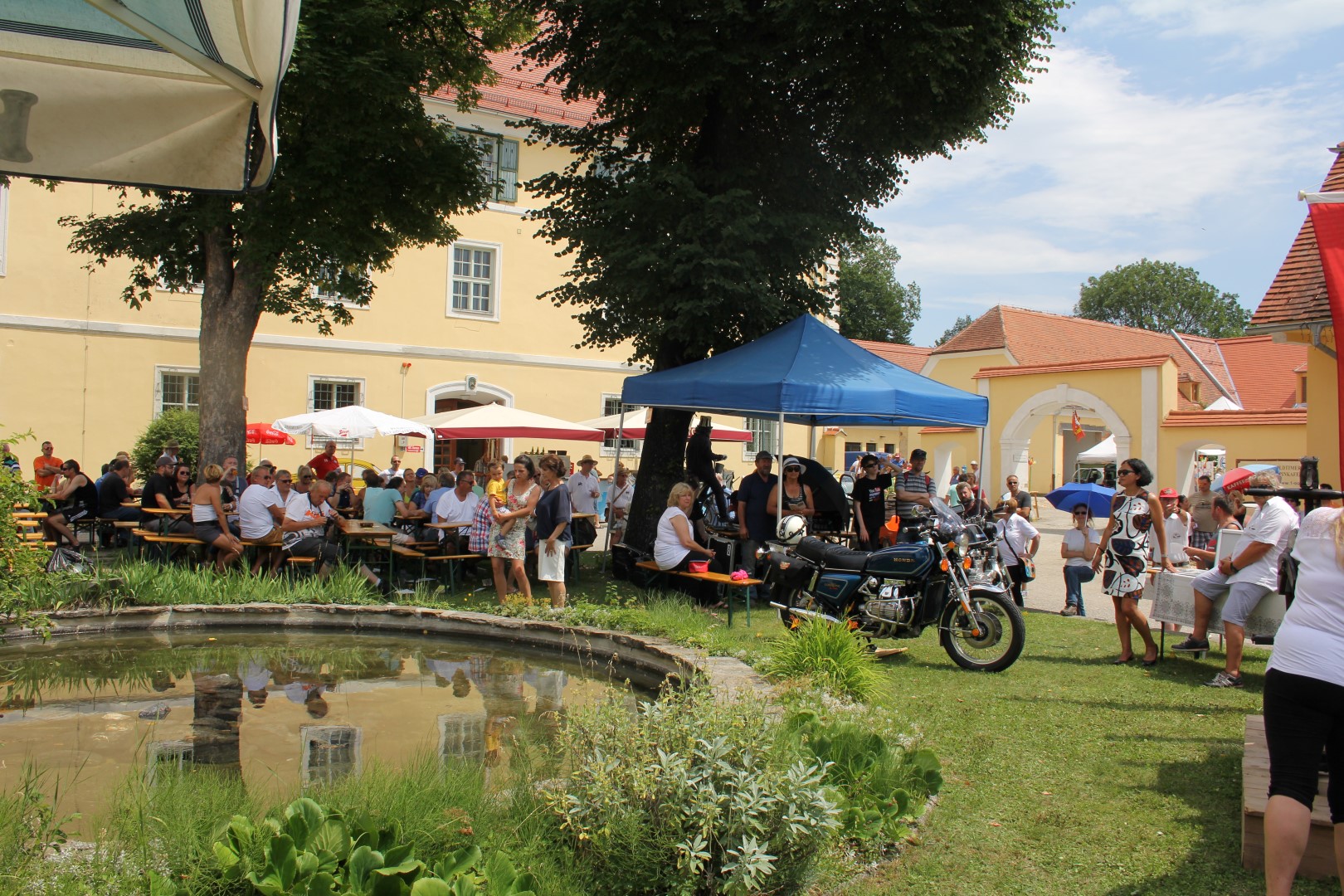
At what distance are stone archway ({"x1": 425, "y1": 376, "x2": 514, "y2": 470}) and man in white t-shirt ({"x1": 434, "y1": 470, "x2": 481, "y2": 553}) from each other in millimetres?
14745

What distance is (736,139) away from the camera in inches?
532

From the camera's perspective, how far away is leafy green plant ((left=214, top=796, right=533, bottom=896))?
317cm

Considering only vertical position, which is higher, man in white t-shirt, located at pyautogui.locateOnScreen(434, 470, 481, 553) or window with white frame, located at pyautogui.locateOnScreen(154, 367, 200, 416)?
window with white frame, located at pyautogui.locateOnScreen(154, 367, 200, 416)

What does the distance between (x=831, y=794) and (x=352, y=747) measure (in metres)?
2.87

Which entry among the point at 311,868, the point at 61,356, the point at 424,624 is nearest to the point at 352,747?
the point at 311,868

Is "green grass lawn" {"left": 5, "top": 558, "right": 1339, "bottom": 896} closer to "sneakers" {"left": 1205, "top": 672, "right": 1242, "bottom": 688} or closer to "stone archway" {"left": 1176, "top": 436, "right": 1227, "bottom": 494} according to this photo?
"sneakers" {"left": 1205, "top": 672, "right": 1242, "bottom": 688}

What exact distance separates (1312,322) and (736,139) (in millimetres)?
7081

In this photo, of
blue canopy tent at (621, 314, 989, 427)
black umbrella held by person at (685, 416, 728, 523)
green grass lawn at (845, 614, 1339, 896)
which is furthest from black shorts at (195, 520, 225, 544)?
green grass lawn at (845, 614, 1339, 896)

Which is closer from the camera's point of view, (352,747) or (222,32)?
(222,32)

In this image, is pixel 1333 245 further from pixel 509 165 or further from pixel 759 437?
pixel 759 437

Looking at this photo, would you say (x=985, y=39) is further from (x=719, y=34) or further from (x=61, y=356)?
(x=61, y=356)

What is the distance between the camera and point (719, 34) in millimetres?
12266

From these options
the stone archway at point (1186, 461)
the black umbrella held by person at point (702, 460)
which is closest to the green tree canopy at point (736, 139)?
the black umbrella held by person at point (702, 460)

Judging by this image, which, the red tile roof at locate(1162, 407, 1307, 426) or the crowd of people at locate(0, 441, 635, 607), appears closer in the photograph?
the crowd of people at locate(0, 441, 635, 607)
